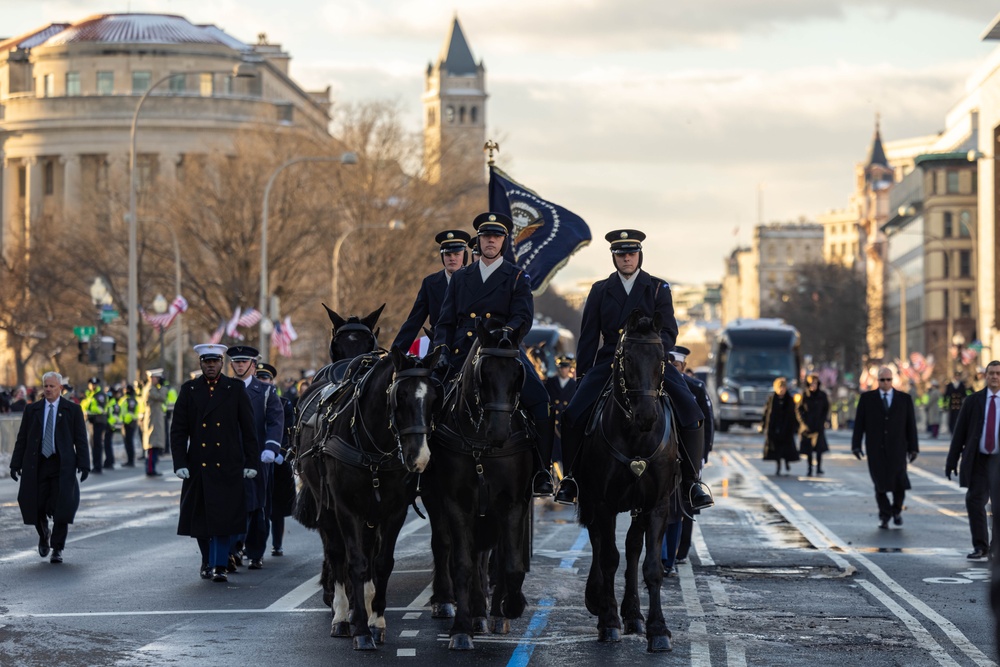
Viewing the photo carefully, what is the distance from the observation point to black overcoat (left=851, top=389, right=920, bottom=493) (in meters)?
23.4

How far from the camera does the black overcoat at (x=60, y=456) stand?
1908 cm

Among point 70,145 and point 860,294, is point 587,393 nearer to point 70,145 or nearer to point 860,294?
point 70,145

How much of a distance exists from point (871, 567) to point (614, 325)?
577 cm

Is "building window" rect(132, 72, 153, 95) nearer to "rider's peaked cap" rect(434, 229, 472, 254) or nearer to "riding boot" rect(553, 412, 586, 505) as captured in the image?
"rider's peaked cap" rect(434, 229, 472, 254)

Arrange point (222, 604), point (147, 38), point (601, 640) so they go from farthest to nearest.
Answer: point (147, 38) < point (222, 604) < point (601, 640)

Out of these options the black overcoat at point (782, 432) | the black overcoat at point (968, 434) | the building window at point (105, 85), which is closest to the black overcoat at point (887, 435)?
the black overcoat at point (968, 434)

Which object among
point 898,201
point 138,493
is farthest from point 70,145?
point 138,493

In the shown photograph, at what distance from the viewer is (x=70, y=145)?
119m

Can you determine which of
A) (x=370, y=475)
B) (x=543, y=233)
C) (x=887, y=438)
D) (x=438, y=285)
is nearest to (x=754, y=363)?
(x=887, y=438)

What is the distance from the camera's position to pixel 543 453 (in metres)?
12.6

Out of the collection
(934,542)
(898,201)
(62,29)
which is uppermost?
(62,29)

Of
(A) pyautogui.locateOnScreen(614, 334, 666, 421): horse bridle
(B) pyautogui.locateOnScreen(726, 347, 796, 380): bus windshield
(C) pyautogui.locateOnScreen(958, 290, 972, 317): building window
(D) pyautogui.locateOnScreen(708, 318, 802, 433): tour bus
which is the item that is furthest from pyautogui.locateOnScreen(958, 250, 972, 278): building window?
(A) pyautogui.locateOnScreen(614, 334, 666, 421): horse bridle

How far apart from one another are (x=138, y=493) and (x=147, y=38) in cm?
9887

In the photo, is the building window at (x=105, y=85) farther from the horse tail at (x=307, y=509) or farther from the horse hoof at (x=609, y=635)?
the horse hoof at (x=609, y=635)
